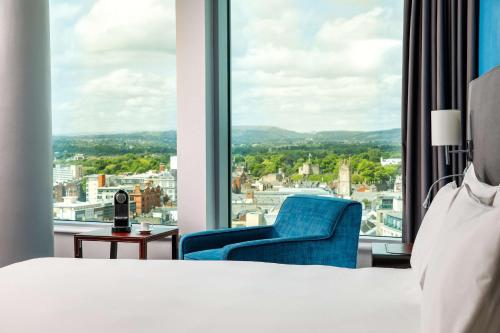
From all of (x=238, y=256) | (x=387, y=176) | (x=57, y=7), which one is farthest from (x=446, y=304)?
(x=57, y=7)

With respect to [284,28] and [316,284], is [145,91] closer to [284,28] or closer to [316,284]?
[284,28]

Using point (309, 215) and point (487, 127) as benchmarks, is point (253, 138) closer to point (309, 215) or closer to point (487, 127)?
point (309, 215)

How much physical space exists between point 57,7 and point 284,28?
241 cm

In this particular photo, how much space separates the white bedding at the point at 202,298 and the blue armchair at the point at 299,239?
30.7 inches

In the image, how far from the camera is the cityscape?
5199 mm

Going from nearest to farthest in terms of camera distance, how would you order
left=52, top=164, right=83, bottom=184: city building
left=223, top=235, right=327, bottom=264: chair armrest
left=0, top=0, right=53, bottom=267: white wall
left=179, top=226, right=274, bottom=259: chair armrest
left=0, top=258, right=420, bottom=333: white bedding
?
left=0, top=258, right=420, bottom=333: white bedding → left=223, top=235, right=327, bottom=264: chair armrest → left=179, top=226, right=274, bottom=259: chair armrest → left=0, top=0, right=53, bottom=267: white wall → left=52, top=164, right=83, bottom=184: city building

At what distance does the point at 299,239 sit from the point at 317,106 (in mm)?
1753

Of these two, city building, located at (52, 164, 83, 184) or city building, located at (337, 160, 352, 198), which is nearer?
city building, located at (337, 160, 352, 198)

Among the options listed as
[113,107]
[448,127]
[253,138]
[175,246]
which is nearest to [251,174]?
[253,138]

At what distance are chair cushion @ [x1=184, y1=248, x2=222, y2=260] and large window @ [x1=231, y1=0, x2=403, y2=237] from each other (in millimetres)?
1415

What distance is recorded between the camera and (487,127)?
278 centimetres

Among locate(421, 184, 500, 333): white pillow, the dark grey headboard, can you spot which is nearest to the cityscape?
the dark grey headboard

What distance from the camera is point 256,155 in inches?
219

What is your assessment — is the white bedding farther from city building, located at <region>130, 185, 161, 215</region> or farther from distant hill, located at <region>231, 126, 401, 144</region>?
city building, located at <region>130, 185, 161, 215</region>
